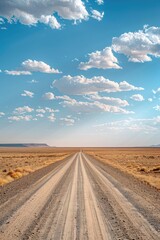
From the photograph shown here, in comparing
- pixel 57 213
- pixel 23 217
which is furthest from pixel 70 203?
pixel 23 217

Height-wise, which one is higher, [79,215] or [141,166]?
[141,166]

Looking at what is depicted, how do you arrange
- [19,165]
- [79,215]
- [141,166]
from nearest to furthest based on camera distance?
[79,215] → [141,166] → [19,165]

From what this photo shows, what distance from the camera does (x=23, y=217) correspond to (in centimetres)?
1062

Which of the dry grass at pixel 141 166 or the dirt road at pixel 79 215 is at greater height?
the dry grass at pixel 141 166

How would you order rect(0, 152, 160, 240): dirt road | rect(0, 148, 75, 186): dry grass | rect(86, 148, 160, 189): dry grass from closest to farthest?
rect(0, 152, 160, 240): dirt road, rect(86, 148, 160, 189): dry grass, rect(0, 148, 75, 186): dry grass

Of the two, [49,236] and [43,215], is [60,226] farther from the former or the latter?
[43,215]

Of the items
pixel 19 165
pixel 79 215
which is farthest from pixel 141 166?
pixel 79 215

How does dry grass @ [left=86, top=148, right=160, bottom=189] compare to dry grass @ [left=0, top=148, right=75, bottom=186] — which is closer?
dry grass @ [left=86, top=148, right=160, bottom=189]

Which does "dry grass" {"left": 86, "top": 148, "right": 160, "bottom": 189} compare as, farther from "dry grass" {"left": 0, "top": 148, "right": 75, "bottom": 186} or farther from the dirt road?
"dry grass" {"left": 0, "top": 148, "right": 75, "bottom": 186}

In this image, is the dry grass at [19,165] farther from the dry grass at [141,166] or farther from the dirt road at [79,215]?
the dry grass at [141,166]

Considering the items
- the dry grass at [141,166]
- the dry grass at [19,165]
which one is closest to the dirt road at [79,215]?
the dry grass at [141,166]

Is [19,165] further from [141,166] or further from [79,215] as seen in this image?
[79,215]

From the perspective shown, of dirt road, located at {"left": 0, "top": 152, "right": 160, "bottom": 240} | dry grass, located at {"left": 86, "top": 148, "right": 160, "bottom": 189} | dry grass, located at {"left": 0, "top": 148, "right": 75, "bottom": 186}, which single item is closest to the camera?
dirt road, located at {"left": 0, "top": 152, "right": 160, "bottom": 240}

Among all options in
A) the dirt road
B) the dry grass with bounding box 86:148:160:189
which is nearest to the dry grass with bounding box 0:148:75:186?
the dirt road
